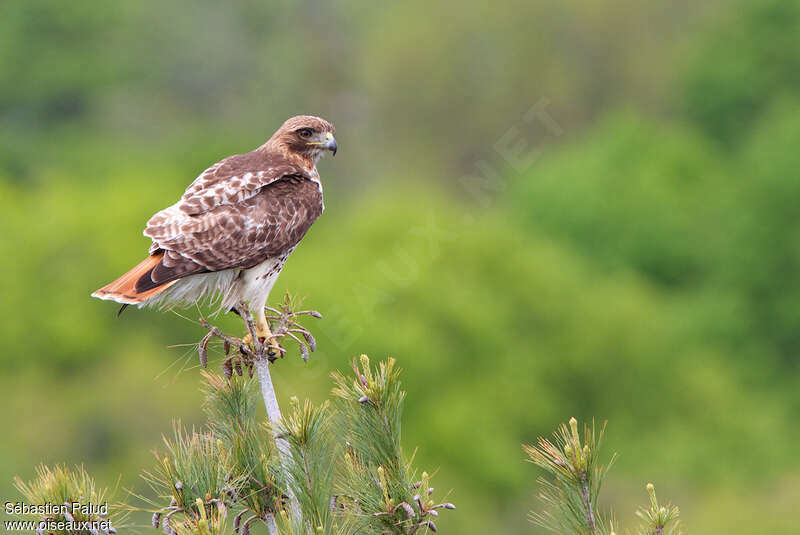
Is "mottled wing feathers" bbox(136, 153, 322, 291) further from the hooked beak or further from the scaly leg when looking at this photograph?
the hooked beak

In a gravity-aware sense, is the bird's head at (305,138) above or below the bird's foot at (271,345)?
above

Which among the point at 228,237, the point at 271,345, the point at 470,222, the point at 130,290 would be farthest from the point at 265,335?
the point at 470,222

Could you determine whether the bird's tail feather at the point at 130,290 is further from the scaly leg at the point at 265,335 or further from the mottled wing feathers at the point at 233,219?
the scaly leg at the point at 265,335

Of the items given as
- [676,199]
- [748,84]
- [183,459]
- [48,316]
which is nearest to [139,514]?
[183,459]

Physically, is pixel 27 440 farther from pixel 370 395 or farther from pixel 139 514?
pixel 370 395

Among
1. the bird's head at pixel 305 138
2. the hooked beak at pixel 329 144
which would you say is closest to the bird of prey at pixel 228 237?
the bird's head at pixel 305 138

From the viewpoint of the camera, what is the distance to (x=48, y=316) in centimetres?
5003

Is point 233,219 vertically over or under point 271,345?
over

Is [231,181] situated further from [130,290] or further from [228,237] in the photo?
[130,290]

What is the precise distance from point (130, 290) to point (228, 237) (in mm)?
836

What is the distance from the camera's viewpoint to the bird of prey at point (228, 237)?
7.58 m

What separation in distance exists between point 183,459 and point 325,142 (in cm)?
367

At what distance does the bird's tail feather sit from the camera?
7250 mm

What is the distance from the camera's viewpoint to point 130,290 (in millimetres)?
7359
